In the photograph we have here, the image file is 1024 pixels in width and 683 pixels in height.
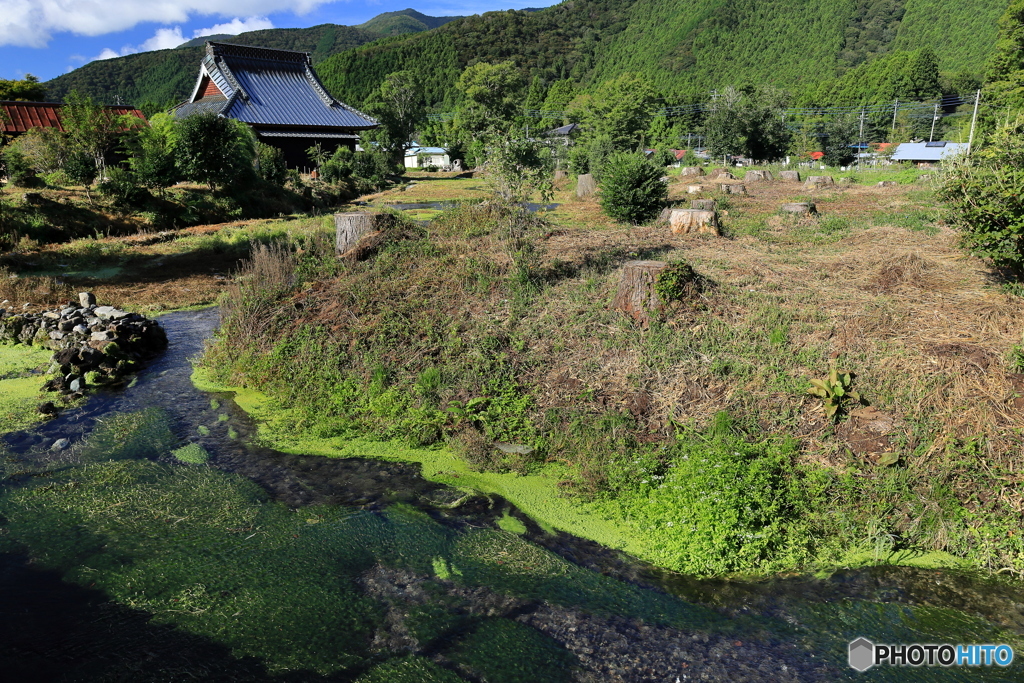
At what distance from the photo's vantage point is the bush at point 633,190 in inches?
535

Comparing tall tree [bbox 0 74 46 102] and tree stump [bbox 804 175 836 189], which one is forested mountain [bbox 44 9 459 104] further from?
tree stump [bbox 804 175 836 189]

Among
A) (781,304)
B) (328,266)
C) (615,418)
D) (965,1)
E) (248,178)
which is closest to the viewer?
(615,418)

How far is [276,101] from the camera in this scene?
41125 mm

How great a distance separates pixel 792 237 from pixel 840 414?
7012mm

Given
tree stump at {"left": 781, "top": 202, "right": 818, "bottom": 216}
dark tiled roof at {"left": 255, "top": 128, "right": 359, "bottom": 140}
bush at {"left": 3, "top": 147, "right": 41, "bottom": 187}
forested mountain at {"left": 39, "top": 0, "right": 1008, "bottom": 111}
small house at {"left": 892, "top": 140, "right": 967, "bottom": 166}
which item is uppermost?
forested mountain at {"left": 39, "top": 0, "right": 1008, "bottom": 111}

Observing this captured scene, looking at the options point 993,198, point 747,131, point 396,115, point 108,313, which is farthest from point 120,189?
point 396,115

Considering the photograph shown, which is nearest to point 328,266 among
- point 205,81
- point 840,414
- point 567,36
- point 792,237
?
point 840,414

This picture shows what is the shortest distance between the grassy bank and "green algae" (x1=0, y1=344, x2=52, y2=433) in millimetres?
1967

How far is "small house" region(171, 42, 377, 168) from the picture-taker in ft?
127

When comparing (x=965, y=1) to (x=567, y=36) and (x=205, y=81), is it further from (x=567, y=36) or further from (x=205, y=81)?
(x=205, y=81)

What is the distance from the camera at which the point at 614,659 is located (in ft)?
12.0

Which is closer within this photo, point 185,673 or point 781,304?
point 185,673

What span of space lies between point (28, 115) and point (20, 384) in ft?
86.0

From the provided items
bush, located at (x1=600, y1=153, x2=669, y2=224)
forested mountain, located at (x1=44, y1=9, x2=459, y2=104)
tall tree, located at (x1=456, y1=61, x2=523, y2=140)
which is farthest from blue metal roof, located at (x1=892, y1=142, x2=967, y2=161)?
forested mountain, located at (x1=44, y1=9, x2=459, y2=104)
